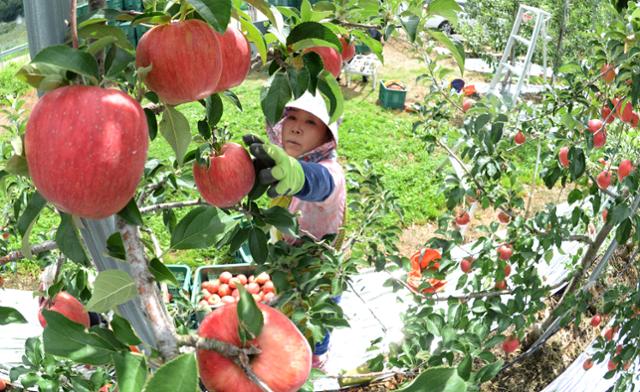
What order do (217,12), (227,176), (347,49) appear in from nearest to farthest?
1. (217,12)
2. (227,176)
3. (347,49)

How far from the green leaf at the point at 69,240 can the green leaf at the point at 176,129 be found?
0.15 metres

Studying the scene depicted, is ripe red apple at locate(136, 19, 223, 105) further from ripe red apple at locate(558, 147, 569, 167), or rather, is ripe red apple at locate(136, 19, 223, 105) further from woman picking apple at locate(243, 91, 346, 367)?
ripe red apple at locate(558, 147, 569, 167)

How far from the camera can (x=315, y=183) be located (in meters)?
1.50

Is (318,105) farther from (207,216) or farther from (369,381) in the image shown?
(369,381)

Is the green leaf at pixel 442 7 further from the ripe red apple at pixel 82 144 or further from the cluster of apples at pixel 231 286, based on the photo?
the cluster of apples at pixel 231 286

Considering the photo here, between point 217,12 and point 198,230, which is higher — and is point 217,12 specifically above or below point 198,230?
above

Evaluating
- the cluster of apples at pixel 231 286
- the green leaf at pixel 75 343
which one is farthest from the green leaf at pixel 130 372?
the cluster of apples at pixel 231 286

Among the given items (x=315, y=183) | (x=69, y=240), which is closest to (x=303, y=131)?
(x=315, y=183)

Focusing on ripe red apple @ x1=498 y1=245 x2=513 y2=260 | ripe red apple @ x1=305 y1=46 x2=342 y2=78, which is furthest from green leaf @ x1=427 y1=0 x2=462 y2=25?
ripe red apple @ x1=498 y1=245 x2=513 y2=260

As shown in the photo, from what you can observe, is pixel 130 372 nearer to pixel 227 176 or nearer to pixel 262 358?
pixel 262 358

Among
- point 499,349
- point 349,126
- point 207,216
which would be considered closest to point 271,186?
point 207,216

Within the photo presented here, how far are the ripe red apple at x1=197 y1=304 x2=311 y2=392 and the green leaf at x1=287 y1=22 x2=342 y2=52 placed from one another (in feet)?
1.15

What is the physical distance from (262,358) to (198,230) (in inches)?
7.7

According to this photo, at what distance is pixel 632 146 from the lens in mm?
2160
